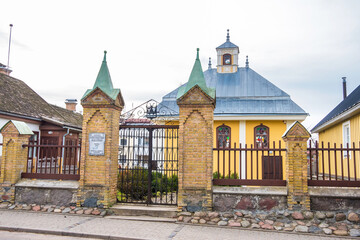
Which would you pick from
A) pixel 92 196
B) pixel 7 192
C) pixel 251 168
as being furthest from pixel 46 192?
pixel 251 168

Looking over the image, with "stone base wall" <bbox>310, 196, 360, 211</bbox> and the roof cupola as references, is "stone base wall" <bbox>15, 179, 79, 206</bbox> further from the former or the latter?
the roof cupola

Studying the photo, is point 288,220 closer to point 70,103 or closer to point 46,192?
point 46,192

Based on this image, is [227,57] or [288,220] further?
[227,57]

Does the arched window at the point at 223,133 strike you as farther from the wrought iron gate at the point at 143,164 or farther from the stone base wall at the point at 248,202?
the stone base wall at the point at 248,202

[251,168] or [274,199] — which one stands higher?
[251,168]

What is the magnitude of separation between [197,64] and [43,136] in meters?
12.0

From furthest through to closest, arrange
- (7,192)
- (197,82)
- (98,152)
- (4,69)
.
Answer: (4,69) < (7,192) < (98,152) < (197,82)

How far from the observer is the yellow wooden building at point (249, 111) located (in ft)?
50.9

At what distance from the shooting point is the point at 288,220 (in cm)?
726

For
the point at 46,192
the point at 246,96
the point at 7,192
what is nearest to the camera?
the point at 46,192

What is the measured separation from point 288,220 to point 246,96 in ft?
33.6

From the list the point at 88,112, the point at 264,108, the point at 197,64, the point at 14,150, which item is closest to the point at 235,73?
the point at 264,108

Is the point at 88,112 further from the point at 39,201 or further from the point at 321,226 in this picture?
the point at 321,226

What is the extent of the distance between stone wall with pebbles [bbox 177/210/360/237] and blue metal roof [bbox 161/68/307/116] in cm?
864
